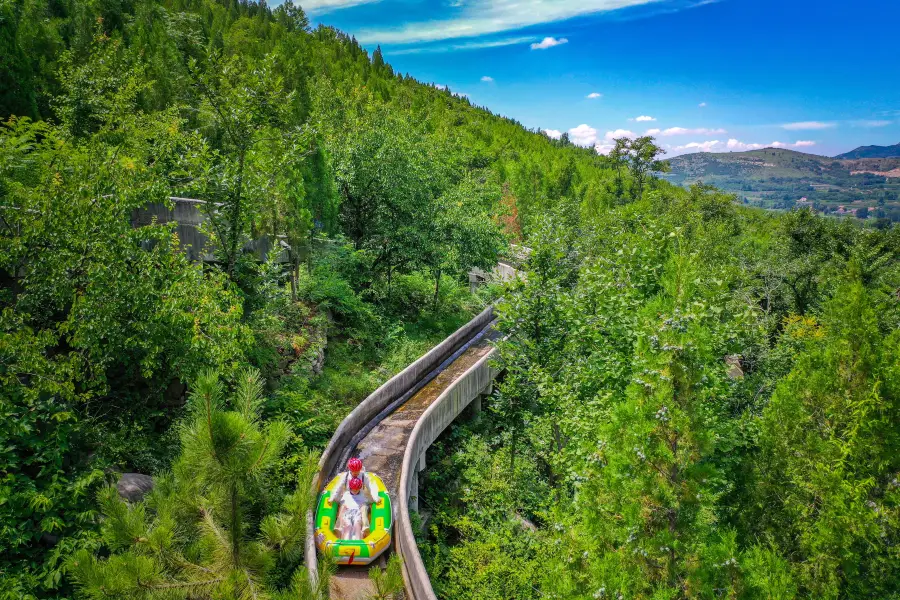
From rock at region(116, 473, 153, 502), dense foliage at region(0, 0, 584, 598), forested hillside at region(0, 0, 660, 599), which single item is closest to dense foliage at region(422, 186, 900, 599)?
forested hillside at region(0, 0, 660, 599)

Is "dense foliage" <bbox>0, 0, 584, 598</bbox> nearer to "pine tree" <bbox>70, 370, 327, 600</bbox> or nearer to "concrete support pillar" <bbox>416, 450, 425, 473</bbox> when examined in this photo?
"pine tree" <bbox>70, 370, 327, 600</bbox>

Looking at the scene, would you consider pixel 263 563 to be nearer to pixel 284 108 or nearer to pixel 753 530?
pixel 753 530

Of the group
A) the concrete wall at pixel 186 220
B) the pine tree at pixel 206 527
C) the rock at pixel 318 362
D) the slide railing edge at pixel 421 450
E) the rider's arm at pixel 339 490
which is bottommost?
the slide railing edge at pixel 421 450

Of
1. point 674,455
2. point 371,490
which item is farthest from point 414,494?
point 674,455

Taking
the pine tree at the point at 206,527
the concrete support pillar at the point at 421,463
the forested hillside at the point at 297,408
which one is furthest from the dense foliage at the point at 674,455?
the pine tree at the point at 206,527

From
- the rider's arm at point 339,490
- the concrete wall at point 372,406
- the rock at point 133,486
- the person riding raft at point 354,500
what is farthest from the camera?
the rider's arm at point 339,490

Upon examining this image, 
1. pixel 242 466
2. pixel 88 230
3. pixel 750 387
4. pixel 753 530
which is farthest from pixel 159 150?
pixel 750 387

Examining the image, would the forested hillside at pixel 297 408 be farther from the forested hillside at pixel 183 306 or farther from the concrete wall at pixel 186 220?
the concrete wall at pixel 186 220
